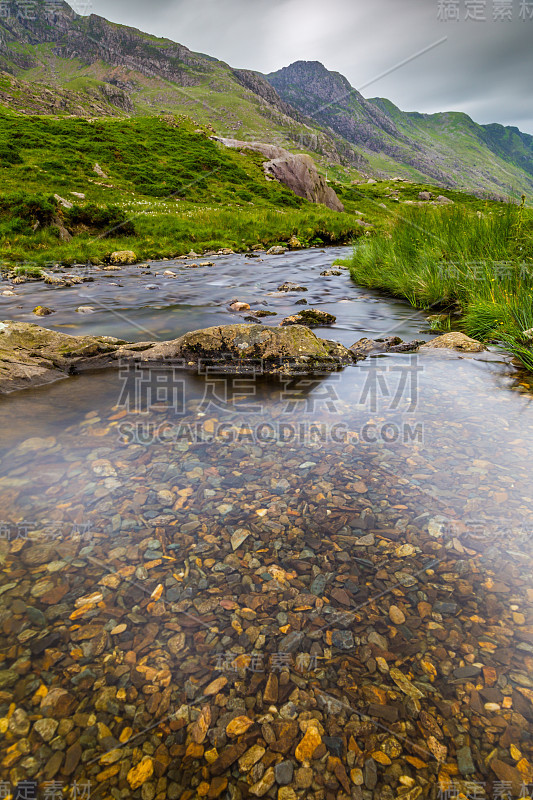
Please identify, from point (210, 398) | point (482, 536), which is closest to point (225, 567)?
point (482, 536)

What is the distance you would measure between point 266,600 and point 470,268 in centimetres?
978

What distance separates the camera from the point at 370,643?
245 cm

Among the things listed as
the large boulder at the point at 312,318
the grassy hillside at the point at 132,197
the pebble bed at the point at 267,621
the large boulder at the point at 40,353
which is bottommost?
the pebble bed at the point at 267,621

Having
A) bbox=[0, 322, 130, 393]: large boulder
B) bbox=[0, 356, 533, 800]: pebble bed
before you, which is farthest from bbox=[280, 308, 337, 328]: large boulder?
bbox=[0, 356, 533, 800]: pebble bed

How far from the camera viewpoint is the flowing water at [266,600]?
6.36 feet

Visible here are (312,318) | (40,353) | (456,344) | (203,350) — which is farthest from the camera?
(312,318)

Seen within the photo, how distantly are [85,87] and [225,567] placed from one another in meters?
242

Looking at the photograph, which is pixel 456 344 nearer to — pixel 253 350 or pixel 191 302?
pixel 253 350

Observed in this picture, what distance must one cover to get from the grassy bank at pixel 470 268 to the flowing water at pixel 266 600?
3.20 meters

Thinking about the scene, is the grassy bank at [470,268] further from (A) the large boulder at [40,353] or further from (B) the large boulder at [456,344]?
(A) the large boulder at [40,353]

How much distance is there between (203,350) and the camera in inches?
296

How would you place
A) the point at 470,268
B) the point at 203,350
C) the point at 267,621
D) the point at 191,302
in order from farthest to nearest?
the point at 191,302 < the point at 470,268 < the point at 203,350 < the point at 267,621

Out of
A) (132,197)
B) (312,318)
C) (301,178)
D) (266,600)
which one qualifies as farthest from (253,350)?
(301,178)

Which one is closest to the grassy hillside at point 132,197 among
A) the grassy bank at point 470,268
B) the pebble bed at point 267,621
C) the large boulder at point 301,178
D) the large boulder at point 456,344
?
the large boulder at point 301,178
